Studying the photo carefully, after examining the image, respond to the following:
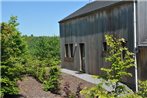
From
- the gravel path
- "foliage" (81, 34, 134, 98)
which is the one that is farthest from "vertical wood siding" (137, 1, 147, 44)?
"foliage" (81, 34, 134, 98)

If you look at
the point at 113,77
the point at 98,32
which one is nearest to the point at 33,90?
the point at 98,32

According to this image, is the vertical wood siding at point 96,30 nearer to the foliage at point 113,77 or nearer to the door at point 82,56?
the door at point 82,56

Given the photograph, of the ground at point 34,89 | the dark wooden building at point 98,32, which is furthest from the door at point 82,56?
the ground at point 34,89

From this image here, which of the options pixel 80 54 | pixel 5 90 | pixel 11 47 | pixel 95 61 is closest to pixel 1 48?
pixel 11 47

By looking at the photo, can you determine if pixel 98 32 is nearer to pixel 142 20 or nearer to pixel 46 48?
pixel 142 20

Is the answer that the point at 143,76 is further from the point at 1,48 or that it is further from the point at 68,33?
the point at 68,33

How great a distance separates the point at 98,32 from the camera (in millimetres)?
23422

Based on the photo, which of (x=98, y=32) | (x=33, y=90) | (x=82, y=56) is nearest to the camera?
Result: (x=33, y=90)

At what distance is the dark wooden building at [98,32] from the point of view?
18219 millimetres

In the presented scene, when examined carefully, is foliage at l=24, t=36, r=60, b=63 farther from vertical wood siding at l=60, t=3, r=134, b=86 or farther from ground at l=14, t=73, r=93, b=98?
ground at l=14, t=73, r=93, b=98

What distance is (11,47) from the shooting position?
15.0m

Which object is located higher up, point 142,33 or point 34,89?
point 142,33

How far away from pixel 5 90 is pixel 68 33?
16.6m

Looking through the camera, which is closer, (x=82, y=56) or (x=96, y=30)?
(x=96, y=30)
